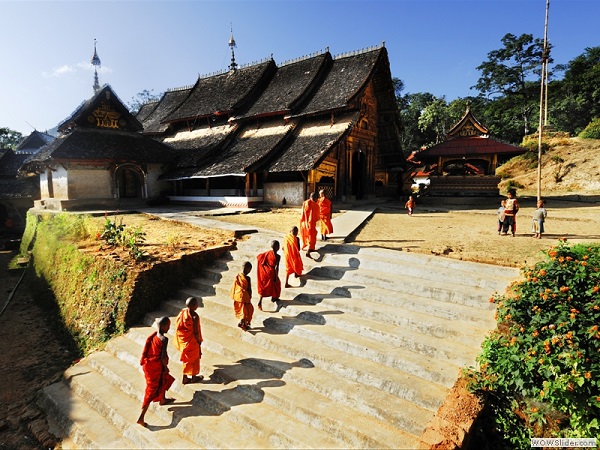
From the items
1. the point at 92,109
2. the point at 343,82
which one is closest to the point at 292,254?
the point at 343,82

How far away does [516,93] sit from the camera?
47219 millimetres

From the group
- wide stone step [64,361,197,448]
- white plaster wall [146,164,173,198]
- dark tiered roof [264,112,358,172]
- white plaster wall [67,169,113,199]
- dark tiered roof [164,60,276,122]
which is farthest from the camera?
dark tiered roof [164,60,276,122]

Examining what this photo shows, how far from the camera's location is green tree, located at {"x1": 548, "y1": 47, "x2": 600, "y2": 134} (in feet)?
121

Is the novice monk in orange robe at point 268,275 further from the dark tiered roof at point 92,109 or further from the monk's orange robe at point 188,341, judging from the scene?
the dark tiered roof at point 92,109

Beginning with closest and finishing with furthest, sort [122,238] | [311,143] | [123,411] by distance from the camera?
[123,411], [122,238], [311,143]

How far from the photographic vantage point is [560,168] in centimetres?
2956

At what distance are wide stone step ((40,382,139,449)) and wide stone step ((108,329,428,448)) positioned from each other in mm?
685

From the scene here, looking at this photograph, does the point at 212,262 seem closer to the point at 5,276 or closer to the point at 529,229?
the point at 529,229

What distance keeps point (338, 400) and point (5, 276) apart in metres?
17.9

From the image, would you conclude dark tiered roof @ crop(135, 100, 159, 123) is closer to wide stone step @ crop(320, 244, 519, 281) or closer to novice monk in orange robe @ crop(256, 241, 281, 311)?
wide stone step @ crop(320, 244, 519, 281)

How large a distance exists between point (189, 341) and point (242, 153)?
1581 centimetres

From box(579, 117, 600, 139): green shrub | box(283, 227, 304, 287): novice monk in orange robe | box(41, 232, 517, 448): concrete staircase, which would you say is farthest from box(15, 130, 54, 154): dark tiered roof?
box(579, 117, 600, 139): green shrub

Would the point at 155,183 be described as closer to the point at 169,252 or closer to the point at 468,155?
the point at 169,252

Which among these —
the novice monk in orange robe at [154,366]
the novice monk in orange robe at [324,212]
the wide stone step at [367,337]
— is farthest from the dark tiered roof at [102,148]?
the novice monk in orange robe at [154,366]
